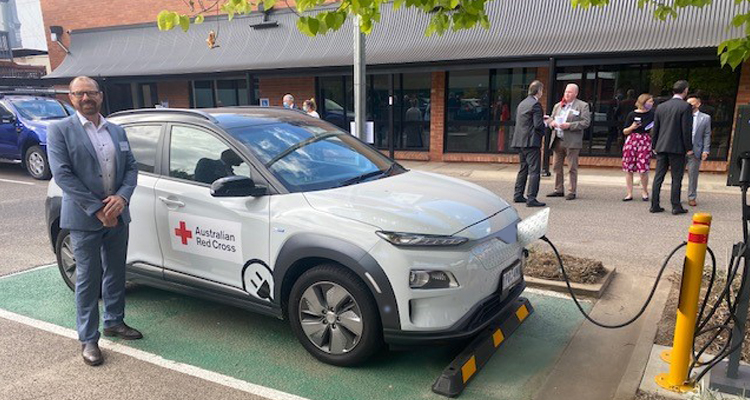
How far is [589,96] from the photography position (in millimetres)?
13031

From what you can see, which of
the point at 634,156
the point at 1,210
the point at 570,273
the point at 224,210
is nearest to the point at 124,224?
the point at 224,210

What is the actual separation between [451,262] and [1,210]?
350 inches

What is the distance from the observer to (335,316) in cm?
349

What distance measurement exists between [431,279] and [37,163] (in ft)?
39.7

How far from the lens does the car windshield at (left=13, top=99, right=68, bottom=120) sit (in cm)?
1252

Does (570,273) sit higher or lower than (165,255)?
lower

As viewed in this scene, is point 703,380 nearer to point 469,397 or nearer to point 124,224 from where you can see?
point 469,397

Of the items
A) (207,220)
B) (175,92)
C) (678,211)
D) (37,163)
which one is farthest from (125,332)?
(175,92)

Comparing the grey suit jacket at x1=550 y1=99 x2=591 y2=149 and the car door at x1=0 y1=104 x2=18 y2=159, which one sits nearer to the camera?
the grey suit jacket at x1=550 y1=99 x2=591 y2=149

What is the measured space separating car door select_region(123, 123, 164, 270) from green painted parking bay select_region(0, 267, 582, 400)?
0.54 metres

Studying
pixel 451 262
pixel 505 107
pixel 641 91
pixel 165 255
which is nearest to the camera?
pixel 451 262

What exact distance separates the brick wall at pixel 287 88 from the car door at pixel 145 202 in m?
12.7

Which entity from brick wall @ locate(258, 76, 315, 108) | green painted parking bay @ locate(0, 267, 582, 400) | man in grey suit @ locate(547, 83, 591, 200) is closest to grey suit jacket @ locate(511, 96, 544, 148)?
man in grey suit @ locate(547, 83, 591, 200)

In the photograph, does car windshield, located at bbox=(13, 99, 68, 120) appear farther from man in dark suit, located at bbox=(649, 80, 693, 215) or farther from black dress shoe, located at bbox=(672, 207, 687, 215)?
black dress shoe, located at bbox=(672, 207, 687, 215)
